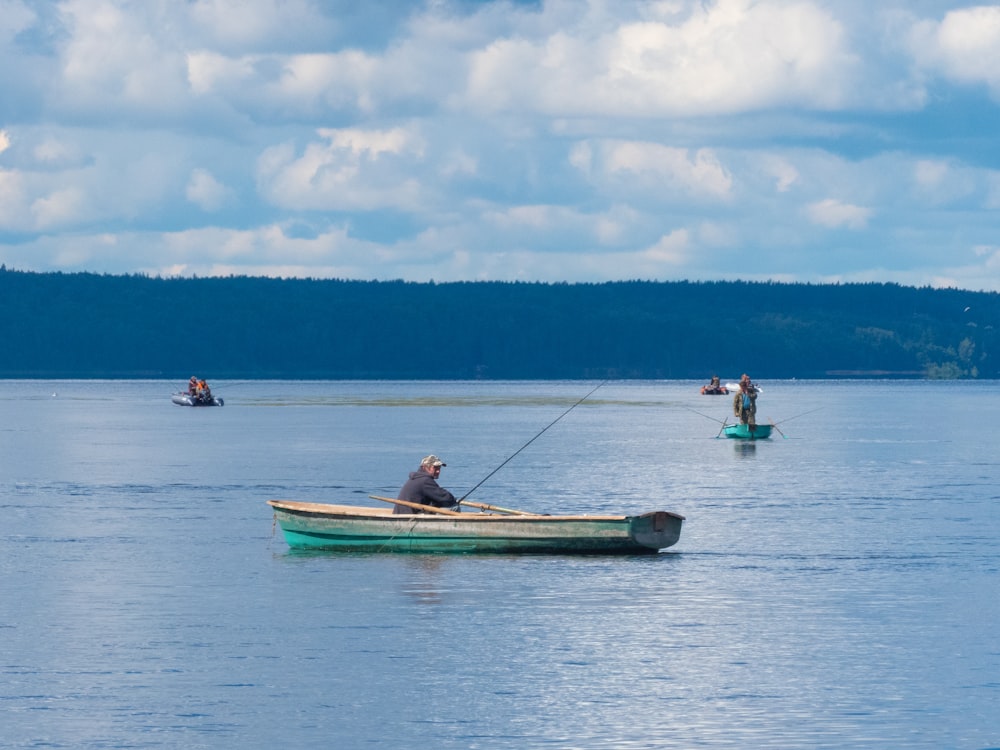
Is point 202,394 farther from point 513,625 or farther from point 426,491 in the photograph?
point 513,625

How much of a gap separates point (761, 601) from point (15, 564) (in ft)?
48.8

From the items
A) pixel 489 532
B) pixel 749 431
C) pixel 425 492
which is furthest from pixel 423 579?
pixel 749 431

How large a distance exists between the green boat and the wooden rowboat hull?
51328mm

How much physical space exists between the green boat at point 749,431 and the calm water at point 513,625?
83.9 ft

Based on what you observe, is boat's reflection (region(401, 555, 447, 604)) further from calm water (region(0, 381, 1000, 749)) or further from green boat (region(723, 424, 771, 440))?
green boat (region(723, 424, 771, 440))

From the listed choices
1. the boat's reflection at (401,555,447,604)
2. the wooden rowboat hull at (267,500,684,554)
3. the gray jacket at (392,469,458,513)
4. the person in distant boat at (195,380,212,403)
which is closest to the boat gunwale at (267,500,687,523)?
the wooden rowboat hull at (267,500,684,554)

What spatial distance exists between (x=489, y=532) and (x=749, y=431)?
175ft

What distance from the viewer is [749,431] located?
86.4 m

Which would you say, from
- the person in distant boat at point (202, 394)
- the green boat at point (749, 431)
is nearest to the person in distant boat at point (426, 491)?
the green boat at point (749, 431)

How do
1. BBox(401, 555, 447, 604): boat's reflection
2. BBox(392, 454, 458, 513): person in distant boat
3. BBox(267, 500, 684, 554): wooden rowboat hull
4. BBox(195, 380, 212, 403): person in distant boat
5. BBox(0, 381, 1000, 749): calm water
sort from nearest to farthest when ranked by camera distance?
1. BBox(0, 381, 1000, 749): calm water
2. BBox(401, 555, 447, 604): boat's reflection
3. BBox(267, 500, 684, 554): wooden rowboat hull
4. BBox(392, 454, 458, 513): person in distant boat
5. BBox(195, 380, 212, 403): person in distant boat

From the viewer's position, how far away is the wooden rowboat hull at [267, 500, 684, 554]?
34562mm

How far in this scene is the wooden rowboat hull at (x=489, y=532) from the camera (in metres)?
34.6

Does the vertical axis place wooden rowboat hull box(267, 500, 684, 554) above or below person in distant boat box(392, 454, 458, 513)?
below

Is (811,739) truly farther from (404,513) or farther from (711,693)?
(404,513)
